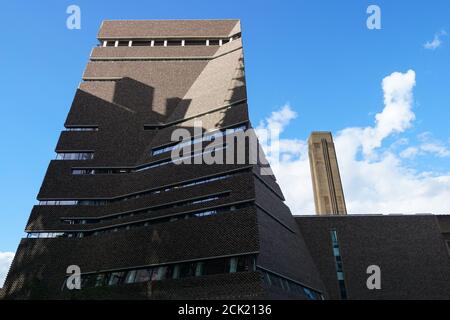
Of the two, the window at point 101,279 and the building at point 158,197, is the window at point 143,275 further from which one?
the window at point 101,279

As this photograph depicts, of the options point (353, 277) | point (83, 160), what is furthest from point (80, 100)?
point (353, 277)

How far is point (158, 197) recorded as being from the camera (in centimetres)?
3969

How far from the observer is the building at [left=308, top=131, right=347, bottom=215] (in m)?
81.4

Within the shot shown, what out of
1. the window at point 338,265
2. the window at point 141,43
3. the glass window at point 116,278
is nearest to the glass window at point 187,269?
the glass window at point 116,278

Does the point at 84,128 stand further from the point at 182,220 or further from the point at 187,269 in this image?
the point at 187,269

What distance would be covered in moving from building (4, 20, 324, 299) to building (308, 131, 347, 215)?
131 feet

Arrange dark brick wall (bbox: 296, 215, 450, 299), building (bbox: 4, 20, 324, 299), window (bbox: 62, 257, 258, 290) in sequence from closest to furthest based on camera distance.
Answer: window (bbox: 62, 257, 258, 290) → building (bbox: 4, 20, 324, 299) → dark brick wall (bbox: 296, 215, 450, 299)

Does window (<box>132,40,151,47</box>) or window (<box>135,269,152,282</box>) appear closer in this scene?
window (<box>135,269,152,282</box>)

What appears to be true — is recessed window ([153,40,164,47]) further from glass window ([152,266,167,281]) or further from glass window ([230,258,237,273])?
glass window ([230,258,237,273])

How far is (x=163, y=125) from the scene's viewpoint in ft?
163

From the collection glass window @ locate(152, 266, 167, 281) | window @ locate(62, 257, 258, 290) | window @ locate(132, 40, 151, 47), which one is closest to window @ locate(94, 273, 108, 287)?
window @ locate(62, 257, 258, 290)
